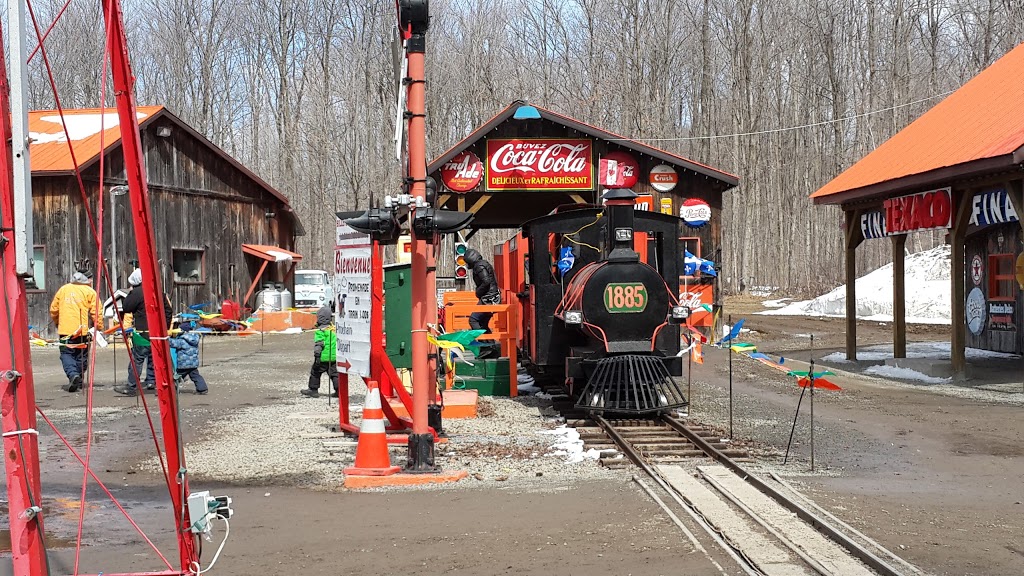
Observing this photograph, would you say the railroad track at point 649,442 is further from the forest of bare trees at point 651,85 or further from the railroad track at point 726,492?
the forest of bare trees at point 651,85

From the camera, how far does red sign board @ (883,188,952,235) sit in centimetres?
1688

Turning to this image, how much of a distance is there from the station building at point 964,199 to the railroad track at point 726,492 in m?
6.20

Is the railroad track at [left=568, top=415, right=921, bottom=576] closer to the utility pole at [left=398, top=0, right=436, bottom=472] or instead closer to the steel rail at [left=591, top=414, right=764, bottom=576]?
the steel rail at [left=591, top=414, right=764, bottom=576]

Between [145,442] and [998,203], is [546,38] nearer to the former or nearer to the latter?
[998,203]

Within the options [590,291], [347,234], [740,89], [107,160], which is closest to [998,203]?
[590,291]

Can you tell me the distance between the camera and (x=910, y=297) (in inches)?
1346

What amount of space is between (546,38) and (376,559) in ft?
162

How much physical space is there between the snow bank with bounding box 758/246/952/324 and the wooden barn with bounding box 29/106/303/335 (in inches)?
697

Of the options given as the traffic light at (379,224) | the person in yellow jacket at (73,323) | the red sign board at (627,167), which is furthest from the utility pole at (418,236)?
the red sign board at (627,167)

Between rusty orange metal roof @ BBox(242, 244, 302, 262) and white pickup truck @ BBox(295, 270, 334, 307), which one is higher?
rusty orange metal roof @ BBox(242, 244, 302, 262)

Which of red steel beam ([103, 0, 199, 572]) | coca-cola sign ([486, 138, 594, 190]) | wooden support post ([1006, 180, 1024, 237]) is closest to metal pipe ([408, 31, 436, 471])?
red steel beam ([103, 0, 199, 572])

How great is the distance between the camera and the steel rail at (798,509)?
6.28 m

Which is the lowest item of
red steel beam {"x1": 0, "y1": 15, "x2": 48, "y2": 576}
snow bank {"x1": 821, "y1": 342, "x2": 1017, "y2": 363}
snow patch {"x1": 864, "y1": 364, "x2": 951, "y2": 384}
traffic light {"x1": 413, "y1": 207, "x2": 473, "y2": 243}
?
snow patch {"x1": 864, "y1": 364, "x2": 951, "y2": 384}

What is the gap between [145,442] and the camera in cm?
1202
